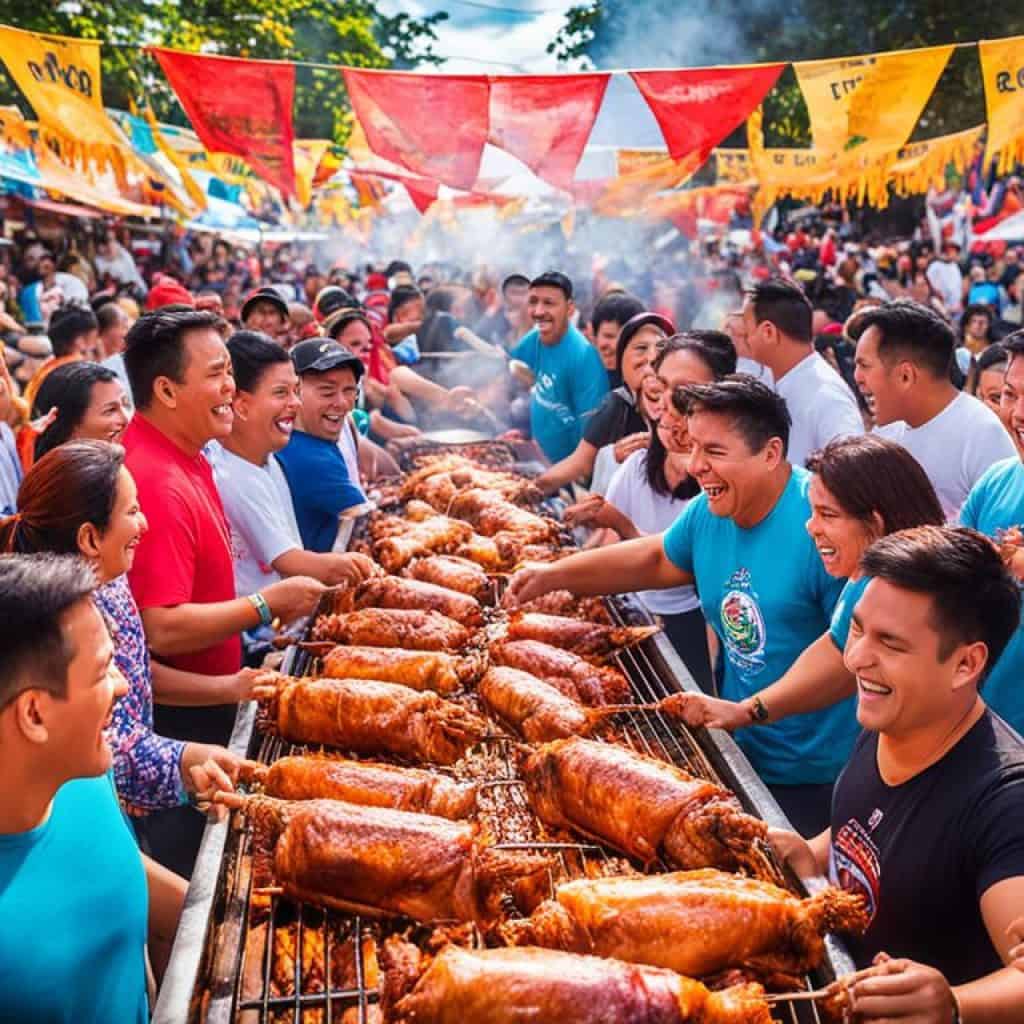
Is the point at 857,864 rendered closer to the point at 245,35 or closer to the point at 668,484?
the point at 668,484

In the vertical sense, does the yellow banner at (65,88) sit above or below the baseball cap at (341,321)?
above

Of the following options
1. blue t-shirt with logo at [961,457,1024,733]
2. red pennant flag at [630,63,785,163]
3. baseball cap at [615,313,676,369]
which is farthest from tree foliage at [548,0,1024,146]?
blue t-shirt with logo at [961,457,1024,733]

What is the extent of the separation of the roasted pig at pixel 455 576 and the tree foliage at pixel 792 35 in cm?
1570

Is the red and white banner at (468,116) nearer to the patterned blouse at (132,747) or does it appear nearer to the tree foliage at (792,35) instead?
the patterned blouse at (132,747)

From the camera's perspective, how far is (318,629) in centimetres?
414

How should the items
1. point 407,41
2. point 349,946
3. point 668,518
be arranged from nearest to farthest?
point 349,946, point 668,518, point 407,41

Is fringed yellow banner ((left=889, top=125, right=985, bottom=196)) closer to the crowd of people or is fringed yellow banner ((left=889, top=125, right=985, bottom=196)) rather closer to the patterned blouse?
the crowd of people

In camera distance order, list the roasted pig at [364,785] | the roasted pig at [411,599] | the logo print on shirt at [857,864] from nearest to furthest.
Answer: the logo print on shirt at [857,864], the roasted pig at [364,785], the roasted pig at [411,599]

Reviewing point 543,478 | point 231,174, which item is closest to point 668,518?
point 543,478

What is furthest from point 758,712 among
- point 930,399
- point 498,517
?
point 498,517

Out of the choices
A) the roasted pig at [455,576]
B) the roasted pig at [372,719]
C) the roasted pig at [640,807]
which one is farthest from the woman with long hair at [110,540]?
the roasted pig at [455,576]

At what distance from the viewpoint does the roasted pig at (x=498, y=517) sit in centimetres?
566

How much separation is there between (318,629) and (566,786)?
169 cm

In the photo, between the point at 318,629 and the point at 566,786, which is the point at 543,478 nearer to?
the point at 318,629
